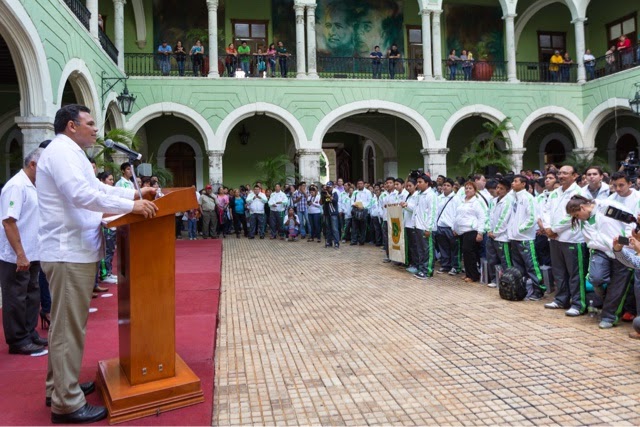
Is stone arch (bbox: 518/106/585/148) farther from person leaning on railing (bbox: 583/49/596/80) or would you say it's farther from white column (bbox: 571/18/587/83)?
white column (bbox: 571/18/587/83)

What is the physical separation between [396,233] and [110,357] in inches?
247

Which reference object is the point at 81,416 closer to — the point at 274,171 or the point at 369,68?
the point at 274,171

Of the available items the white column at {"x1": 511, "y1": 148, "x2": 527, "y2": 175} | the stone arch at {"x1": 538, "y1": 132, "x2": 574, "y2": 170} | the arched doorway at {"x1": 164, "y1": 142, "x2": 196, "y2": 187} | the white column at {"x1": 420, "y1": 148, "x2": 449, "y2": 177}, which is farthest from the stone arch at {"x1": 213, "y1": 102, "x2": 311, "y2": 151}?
the stone arch at {"x1": 538, "y1": 132, "x2": 574, "y2": 170}

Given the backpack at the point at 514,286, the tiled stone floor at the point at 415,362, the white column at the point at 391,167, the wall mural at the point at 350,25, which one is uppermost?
the wall mural at the point at 350,25

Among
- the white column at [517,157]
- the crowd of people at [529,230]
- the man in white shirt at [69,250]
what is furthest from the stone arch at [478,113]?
the man in white shirt at [69,250]

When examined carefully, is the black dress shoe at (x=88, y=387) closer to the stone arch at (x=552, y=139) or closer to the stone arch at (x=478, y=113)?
the stone arch at (x=478, y=113)

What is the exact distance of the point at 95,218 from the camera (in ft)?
10.2

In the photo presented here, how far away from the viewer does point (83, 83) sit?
12.0m

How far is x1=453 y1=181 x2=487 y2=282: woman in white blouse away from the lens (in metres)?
7.98

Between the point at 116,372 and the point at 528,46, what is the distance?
23.0 meters

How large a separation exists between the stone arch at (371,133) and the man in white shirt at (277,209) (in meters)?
6.91

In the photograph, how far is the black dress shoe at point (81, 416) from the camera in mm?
2967

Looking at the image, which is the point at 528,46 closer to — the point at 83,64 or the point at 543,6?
the point at 543,6

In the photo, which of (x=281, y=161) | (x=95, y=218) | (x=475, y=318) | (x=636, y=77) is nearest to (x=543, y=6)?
(x=636, y=77)
